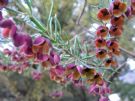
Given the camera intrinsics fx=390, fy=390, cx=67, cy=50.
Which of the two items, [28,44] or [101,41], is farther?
[101,41]

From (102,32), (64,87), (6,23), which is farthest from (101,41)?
(64,87)

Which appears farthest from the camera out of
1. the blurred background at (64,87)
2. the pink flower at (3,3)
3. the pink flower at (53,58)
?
the blurred background at (64,87)

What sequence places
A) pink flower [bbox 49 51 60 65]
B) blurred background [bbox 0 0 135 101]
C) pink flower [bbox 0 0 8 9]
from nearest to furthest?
1. pink flower [bbox 0 0 8 9]
2. pink flower [bbox 49 51 60 65]
3. blurred background [bbox 0 0 135 101]

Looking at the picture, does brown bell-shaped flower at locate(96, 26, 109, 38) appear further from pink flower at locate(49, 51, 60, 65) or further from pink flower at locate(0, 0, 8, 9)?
pink flower at locate(0, 0, 8, 9)

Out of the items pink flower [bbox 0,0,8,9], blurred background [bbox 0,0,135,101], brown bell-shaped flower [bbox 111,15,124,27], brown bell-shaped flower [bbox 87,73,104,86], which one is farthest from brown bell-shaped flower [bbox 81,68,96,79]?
blurred background [bbox 0,0,135,101]

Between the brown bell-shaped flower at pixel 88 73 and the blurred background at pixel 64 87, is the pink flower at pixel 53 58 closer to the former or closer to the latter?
the brown bell-shaped flower at pixel 88 73

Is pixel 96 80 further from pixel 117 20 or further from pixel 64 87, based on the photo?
pixel 64 87

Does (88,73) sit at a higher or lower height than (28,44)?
lower

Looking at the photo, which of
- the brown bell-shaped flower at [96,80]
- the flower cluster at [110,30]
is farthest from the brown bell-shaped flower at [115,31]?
the brown bell-shaped flower at [96,80]

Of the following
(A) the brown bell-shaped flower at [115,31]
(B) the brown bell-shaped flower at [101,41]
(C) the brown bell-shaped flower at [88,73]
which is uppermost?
(A) the brown bell-shaped flower at [115,31]

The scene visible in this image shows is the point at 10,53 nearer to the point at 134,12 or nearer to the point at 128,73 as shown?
the point at 134,12

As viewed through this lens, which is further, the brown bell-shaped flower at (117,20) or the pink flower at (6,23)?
the brown bell-shaped flower at (117,20)
